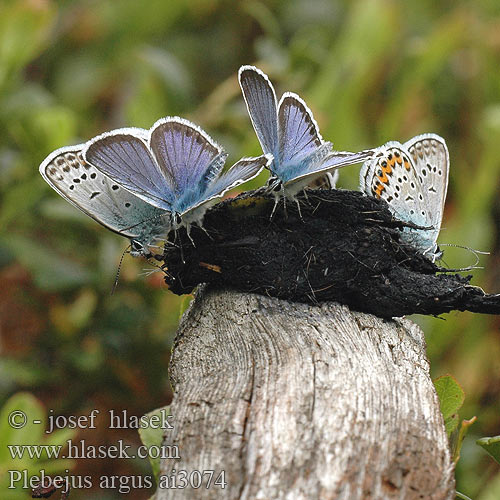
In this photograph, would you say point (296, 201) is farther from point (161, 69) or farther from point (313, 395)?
point (161, 69)

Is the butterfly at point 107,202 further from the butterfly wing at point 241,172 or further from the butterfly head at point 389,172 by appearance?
the butterfly head at point 389,172

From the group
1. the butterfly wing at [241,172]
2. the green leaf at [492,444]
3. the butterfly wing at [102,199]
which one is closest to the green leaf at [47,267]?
the butterfly wing at [102,199]

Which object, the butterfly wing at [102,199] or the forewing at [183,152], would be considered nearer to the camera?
the forewing at [183,152]

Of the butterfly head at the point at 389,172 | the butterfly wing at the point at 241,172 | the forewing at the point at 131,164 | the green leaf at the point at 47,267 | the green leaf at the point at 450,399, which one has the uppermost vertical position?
the green leaf at the point at 47,267

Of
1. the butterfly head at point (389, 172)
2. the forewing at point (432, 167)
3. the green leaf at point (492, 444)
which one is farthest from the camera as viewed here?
the forewing at point (432, 167)

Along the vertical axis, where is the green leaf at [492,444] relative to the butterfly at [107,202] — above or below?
below

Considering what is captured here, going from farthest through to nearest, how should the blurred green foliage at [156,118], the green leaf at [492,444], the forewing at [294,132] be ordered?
1. the blurred green foliage at [156,118]
2. the forewing at [294,132]
3. the green leaf at [492,444]

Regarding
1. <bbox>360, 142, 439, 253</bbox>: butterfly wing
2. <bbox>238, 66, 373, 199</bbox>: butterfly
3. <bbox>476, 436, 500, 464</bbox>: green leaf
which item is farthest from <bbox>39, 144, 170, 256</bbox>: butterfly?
<bbox>476, 436, 500, 464</bbox>: green leaf
